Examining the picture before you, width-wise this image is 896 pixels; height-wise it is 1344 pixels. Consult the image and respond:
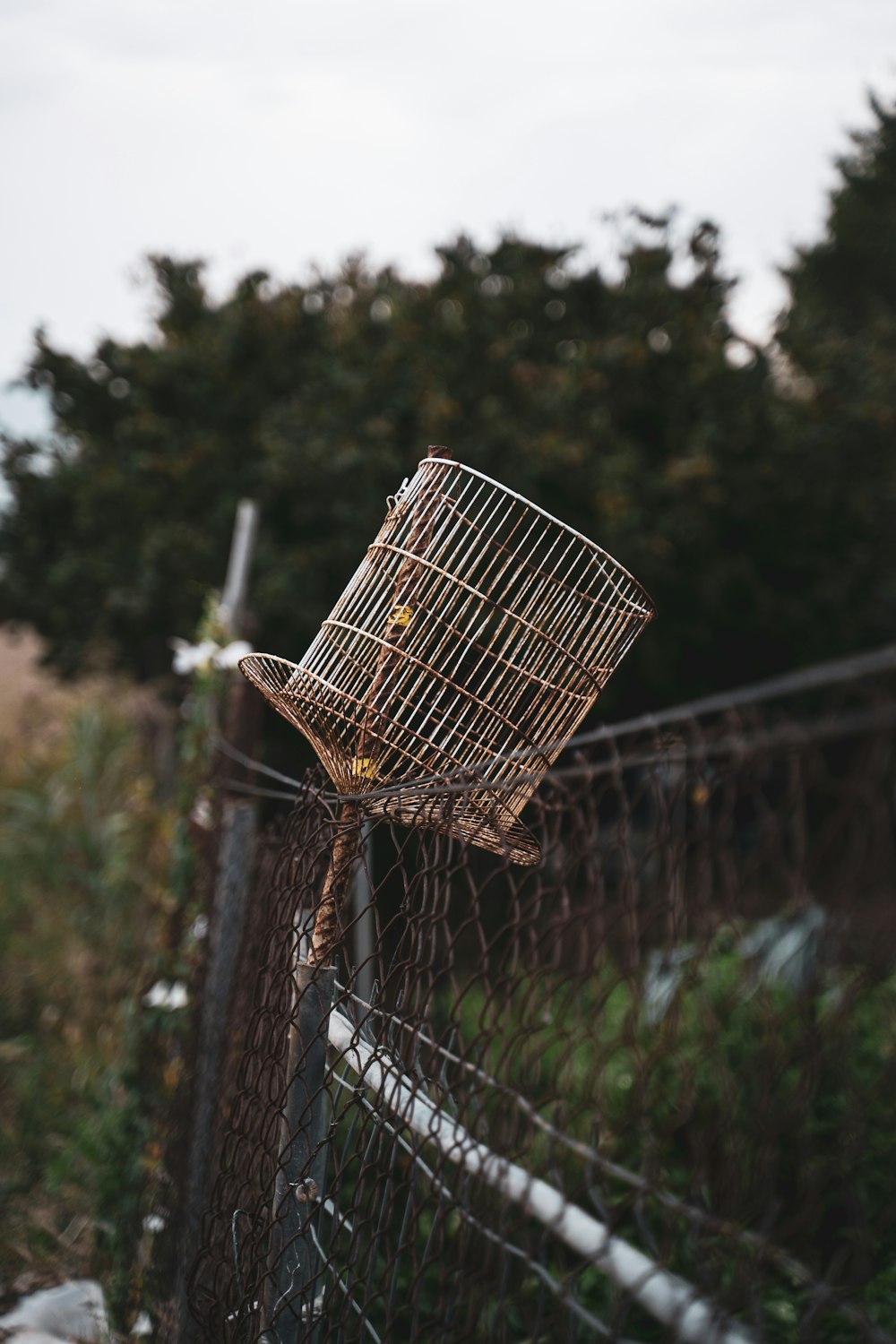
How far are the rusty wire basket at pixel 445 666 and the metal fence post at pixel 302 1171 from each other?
304mm

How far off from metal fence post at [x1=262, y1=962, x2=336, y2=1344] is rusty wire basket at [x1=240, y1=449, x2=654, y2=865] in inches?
12.0

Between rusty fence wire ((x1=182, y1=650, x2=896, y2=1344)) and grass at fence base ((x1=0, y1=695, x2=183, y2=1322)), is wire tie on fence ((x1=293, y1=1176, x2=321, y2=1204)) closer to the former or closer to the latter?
rusty fence wire ((x1=182, y1=650, x2=896, y2=1344))

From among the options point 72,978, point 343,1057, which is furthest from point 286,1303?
point 72,978

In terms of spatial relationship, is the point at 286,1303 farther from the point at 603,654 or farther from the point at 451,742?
the point at 603,654

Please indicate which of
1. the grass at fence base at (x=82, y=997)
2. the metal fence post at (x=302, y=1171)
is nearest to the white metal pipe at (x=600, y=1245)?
the metal fence post at (x=302, y=1171)

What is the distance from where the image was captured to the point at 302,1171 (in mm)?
1347

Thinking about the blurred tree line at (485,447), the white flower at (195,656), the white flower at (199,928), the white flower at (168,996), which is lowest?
the white flower at (168,996)

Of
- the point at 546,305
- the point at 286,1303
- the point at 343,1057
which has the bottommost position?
the point at 286,1303

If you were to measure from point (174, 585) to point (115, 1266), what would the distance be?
4678mm

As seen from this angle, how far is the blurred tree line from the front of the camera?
20.3 feet

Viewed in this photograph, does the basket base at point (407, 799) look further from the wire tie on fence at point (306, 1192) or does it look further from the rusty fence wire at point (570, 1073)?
the wire tie on fence at point (306, 1192)

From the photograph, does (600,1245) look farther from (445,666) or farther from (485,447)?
(485,447)

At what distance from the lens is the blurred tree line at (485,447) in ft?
20.3

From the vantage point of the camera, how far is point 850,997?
2.22ft
